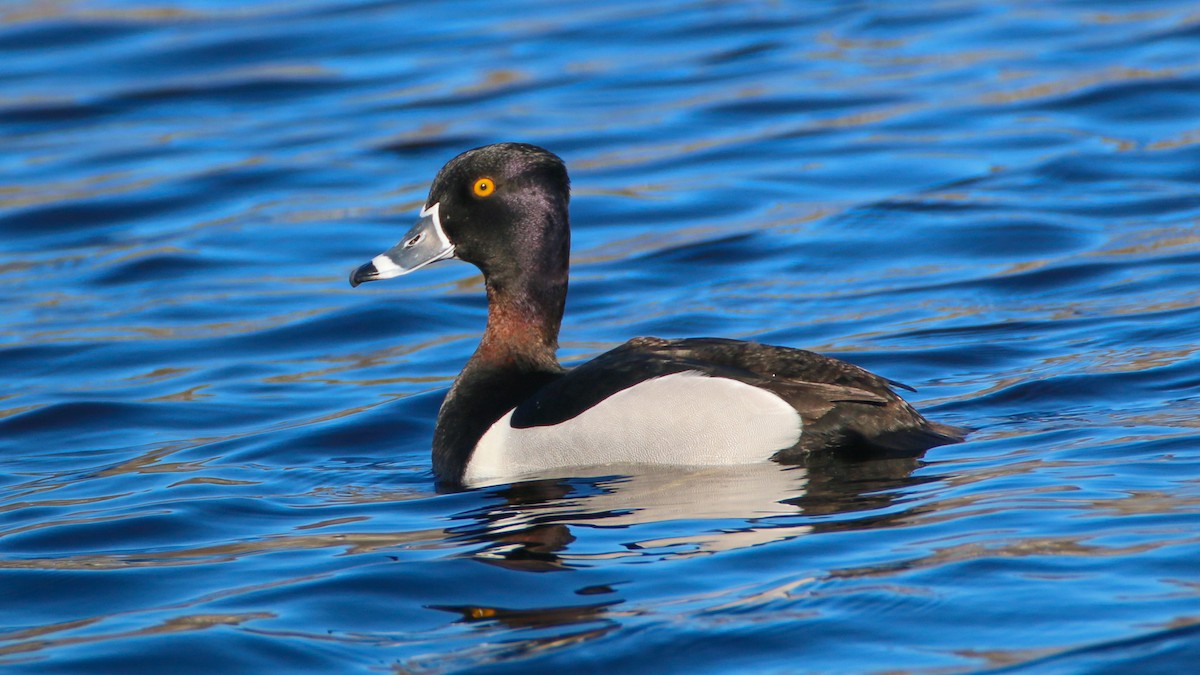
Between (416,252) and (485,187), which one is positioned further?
(416,252)

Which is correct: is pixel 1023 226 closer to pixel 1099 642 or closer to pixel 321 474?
pixel 321 474

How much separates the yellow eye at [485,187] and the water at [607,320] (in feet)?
3.68

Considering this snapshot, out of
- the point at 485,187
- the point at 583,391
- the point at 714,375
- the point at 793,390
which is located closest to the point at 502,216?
the point at 485,187

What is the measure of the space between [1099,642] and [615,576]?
1.40 m

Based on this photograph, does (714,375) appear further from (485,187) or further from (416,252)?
(416,252)

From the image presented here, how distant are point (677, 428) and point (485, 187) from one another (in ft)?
5.02

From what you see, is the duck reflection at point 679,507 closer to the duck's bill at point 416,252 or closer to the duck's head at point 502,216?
the duck's head at point 502,216

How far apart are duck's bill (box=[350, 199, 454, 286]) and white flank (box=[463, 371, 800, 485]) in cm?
126

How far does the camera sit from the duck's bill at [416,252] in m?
7.36

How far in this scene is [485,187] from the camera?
7.19 metres

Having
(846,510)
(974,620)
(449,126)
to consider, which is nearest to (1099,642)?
(974,620)

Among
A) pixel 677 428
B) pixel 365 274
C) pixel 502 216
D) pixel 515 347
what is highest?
pixel 502 216

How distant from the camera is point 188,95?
15.4 meters

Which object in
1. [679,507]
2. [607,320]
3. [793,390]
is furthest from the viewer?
[607,320]
